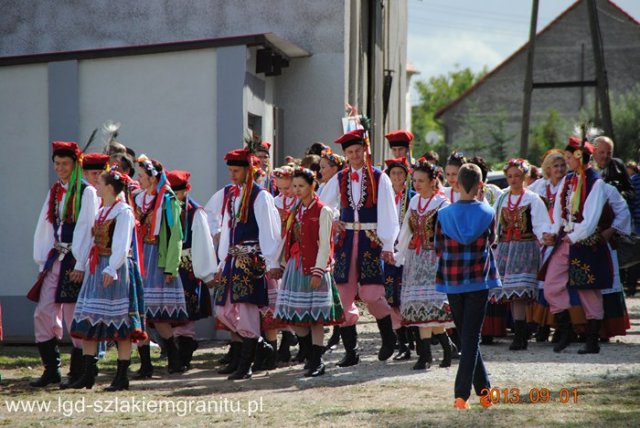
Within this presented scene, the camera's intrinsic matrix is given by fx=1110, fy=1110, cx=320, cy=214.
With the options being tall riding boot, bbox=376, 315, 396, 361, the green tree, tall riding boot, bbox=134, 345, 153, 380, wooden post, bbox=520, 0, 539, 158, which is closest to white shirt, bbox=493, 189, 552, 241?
tall riding boot, bbox=376, 315, 396, 361

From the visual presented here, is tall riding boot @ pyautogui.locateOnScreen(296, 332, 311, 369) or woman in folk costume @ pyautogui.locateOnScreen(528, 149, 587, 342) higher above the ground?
woman in folk costume @ pyautogui.locateOnScreen(528, 149, 587, 342)

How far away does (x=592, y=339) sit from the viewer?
11102 millimetres

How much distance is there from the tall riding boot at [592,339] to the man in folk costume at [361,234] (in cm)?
197

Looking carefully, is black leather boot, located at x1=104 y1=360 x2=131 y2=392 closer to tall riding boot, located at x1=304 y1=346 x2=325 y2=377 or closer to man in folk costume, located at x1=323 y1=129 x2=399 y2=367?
tall riding boot, located at x1=304 y1=346 x2=325 y2=377

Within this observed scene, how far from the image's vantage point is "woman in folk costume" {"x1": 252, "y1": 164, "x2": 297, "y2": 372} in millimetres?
10500

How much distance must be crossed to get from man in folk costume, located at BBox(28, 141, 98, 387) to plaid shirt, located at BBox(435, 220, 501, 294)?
11.1 feet

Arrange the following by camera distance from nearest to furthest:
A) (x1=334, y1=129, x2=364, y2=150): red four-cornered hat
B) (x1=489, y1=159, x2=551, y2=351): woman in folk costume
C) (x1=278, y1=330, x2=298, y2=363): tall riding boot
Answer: (x1=334, y1=129, x2=364, y2=150): red four-cornered hat
(x1=278, y1=330, x2=298, y2=363): tall riding boot
(x1=489, y1=159, x2=551, y2=351): woman in folk costume

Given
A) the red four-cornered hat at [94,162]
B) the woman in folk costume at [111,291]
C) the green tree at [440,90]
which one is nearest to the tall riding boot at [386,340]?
the woman in folk costume at [111,291]

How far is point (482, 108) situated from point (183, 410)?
52.9 m

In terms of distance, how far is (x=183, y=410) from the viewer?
8125mm

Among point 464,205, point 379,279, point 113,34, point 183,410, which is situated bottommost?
point 183,410

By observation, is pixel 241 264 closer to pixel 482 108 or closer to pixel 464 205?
pixel 464 205

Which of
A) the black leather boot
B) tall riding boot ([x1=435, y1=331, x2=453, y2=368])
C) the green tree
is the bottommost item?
the black leather boot

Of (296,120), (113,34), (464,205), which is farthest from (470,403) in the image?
(113,34)
